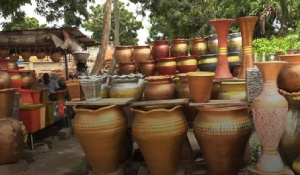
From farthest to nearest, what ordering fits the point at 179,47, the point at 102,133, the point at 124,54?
the point at 124,54
the point at 179,47
the point at 102,133

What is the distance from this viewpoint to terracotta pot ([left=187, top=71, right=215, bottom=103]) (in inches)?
136

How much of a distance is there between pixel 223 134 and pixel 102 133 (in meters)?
1.28

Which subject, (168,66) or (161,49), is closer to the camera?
(168,66)

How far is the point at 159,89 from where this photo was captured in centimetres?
408

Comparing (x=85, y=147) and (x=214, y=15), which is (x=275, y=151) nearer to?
(x=85, y=147)

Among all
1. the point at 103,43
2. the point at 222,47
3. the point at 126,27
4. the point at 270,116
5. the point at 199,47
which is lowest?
the point at 270,116

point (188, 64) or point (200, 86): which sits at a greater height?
point (188, 64)

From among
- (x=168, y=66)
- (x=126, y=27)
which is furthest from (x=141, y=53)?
(x=126, y=27)

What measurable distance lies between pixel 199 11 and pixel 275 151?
1395 cm

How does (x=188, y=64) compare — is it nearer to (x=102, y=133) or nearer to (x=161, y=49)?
(x=161, y=49)

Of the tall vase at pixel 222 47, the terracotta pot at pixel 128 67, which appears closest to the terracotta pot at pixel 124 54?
the terracotta pot at pixel 128 67

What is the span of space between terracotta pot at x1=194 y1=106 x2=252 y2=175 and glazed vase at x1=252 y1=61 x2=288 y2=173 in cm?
27

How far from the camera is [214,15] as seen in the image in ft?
53.6

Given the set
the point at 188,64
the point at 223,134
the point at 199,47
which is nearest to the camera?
the point at 223,134
